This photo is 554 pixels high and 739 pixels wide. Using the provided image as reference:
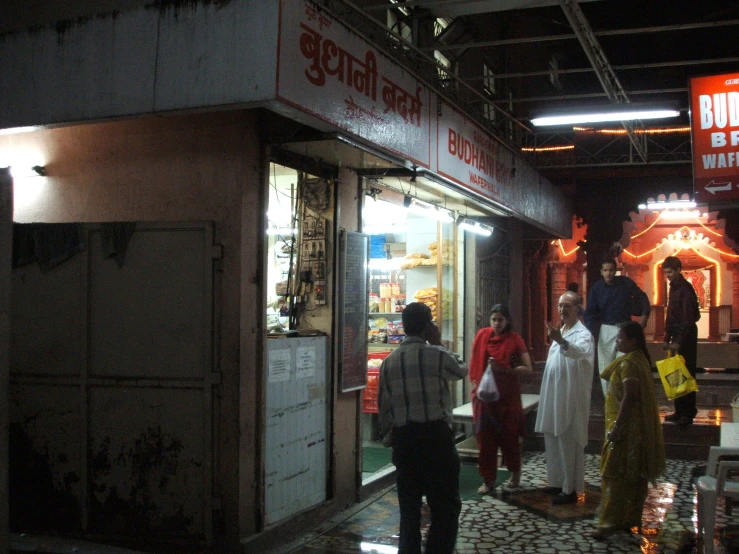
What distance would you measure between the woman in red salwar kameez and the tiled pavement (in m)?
0.30

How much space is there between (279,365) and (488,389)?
86.3 inches

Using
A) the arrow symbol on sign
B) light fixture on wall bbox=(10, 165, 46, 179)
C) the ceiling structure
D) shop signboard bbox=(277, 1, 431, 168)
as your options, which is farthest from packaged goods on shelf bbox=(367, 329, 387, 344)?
light fixture on wall bbox=(10, 165, 46, 179)

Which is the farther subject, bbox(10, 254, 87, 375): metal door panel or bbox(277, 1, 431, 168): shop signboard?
bbox(10, 254, 87, 375): metal door panel

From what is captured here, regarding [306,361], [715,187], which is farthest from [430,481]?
[715,187]

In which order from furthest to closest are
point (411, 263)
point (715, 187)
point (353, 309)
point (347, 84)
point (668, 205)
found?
point (668, 205), point (411, 263), point (715, 187), point (353, 309), point (347, 84)

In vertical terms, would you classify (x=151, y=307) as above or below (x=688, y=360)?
above

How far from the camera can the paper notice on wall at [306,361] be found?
6070 millimetres

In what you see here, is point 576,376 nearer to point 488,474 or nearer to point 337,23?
point 488,474

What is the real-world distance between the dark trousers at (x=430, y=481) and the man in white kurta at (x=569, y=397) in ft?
8.46

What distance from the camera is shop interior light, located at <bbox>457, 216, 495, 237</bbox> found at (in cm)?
985

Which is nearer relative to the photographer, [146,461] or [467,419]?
[146,461]

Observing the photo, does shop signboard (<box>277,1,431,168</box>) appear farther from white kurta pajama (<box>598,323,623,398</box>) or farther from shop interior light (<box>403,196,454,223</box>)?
white kurta pajama (<box>598,323,623,398</box>)

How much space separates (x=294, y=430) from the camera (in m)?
5.99

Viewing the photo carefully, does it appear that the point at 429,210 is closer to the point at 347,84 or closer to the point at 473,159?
the point at 473,159
